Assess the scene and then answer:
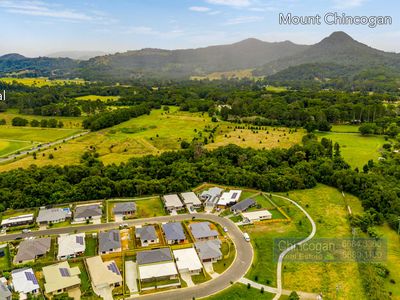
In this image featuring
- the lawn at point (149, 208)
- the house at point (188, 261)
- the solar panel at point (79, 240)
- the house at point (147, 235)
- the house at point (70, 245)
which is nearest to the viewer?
the house at point (188, 261)

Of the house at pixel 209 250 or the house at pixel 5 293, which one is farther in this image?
the house at pixel 209 250

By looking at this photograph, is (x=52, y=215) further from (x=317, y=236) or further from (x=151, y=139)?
(x=151, y=139)

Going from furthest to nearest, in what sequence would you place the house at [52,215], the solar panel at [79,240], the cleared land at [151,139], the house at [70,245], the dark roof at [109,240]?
the cleared land at [151,139] → the house at [52,215] → the solar panel at [79,240] → the dark roof at [109,240] → the house at [70,245]

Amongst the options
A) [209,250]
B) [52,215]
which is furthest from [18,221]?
[209,250]

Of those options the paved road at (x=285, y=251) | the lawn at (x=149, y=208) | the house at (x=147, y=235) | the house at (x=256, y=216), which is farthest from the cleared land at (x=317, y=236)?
the lawn at (x=149, y=208)

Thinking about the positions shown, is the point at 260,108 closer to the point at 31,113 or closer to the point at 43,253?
the point at 31,113

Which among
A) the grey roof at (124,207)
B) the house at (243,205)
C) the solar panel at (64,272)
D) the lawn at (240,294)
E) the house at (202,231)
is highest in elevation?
the grey roof at (124,207)

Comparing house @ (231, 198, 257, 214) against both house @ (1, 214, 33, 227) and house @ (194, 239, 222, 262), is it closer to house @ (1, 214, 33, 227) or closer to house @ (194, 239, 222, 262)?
house @ (194, 239, 222, 262)

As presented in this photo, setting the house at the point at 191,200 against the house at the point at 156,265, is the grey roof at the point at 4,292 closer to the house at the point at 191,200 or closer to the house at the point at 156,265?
the house at the point at 156,265
